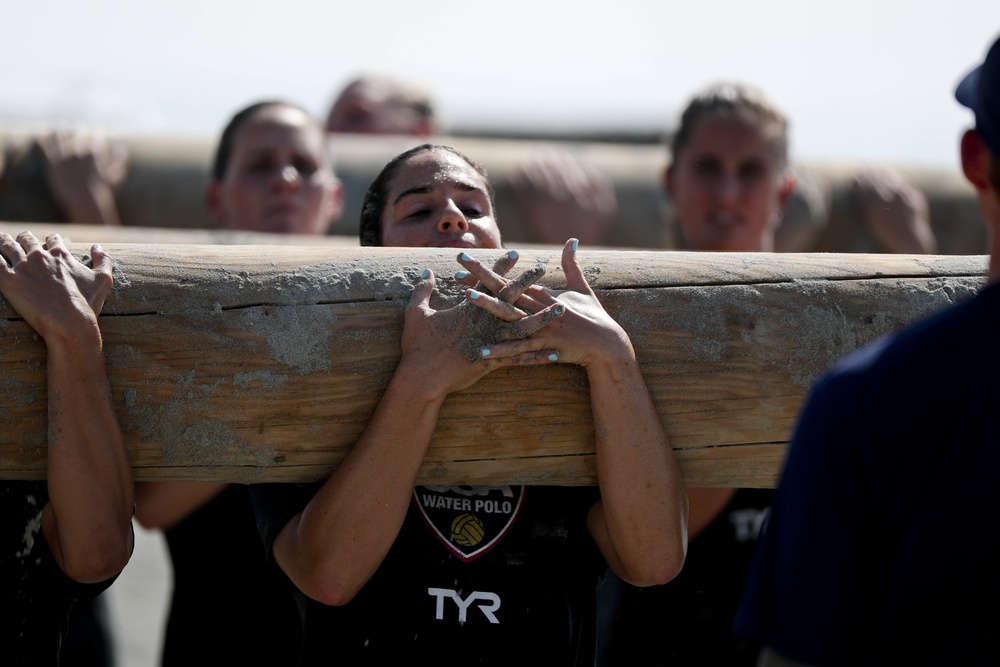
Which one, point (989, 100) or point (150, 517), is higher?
point (989, 100)

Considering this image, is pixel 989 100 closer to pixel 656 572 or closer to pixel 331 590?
pixel 656 572

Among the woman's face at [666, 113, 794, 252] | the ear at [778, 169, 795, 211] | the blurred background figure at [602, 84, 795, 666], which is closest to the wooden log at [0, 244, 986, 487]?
the blurred background figure at [602, 84, 795, 666]

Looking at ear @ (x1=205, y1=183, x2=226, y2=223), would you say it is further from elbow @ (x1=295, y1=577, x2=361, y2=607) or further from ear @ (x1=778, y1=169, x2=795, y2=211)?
elbow @ (x1=295, y1=577, x2=361, y2=607)

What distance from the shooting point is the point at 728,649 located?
2.60 m

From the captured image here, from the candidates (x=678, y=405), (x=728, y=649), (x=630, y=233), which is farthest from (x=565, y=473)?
(x=630, y=233)

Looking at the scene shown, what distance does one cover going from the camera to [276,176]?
375 cm

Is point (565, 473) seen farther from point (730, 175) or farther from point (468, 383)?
point (730, 175)

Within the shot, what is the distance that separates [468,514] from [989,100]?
3.60 ft

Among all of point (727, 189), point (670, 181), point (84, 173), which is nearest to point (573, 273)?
point (727, 189)

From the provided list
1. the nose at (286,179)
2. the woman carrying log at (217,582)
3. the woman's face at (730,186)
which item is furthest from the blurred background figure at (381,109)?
the woman carrying log at (217,582)

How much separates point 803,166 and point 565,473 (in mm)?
3331

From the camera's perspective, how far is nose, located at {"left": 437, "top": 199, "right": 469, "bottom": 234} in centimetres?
209

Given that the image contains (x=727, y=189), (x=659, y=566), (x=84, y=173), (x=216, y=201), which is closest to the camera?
(x=659, y=566)

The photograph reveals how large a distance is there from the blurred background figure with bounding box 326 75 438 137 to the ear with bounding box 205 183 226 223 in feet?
4.86
